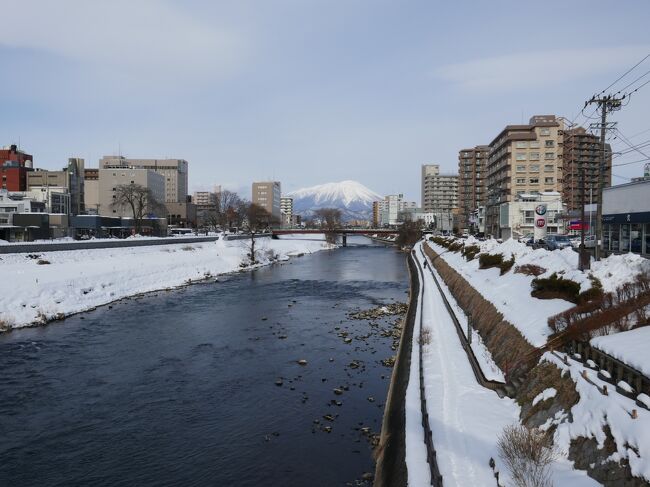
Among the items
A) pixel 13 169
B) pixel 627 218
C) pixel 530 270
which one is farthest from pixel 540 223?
pixel 13 169

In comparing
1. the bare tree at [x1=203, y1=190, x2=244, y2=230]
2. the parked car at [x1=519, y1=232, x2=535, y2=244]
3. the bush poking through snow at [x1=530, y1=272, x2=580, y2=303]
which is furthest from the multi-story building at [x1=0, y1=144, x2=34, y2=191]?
the bush poking through snow at [x1=530, y1=272, x2=580, y2=303]

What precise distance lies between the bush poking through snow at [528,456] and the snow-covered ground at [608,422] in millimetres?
359

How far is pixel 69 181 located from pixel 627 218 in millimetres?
139484

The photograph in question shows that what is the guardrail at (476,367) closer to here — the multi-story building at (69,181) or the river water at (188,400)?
the river water at (188,400)

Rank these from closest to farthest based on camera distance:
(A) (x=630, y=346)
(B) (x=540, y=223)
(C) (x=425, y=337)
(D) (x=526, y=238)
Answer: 1. (A) (x=630, y=346)
2. (C) (x=425, y=337)
3. (B) (x=540, y=223)
4. (D) (x=526, y=238)

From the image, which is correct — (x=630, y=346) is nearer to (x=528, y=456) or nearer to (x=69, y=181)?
(x=528, y=456)

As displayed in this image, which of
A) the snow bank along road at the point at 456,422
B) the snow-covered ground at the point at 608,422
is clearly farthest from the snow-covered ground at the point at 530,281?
the snow-covered ground at the point at 608,422

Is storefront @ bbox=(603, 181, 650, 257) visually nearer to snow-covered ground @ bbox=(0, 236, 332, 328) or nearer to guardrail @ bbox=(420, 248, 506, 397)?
guardrail @ bbox=(420, 248, 506, 397)

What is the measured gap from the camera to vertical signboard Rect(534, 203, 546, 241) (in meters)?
60.2

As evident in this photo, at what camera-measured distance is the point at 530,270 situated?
72.0 ft

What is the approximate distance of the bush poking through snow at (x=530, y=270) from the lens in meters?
21.2

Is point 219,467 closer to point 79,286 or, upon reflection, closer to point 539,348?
point 539,348

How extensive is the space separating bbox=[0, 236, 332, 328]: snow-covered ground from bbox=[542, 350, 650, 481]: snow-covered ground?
2662cm

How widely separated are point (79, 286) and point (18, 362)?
15602 mm
